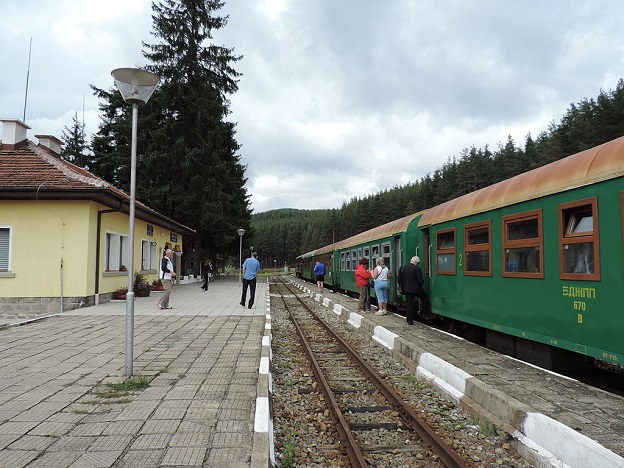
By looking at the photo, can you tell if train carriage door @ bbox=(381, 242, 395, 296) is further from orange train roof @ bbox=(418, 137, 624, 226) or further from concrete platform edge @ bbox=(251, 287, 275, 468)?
concrete platform edge @ bbox=(251, 287, 275, 468)

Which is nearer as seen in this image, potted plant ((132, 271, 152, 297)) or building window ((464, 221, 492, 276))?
building window ((464, 221, 492, 276))

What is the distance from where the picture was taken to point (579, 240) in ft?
16.8

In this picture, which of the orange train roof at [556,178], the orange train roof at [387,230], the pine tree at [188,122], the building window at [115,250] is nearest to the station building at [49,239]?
the building window at [115,250]

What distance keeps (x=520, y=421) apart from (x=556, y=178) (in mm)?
3139

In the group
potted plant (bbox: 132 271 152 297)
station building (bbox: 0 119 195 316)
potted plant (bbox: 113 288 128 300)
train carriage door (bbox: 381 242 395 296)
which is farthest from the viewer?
potted plant (bbox: 132 271 152 297)

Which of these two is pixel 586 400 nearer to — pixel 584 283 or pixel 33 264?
pixel 584 283

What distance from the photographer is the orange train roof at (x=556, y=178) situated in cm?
480

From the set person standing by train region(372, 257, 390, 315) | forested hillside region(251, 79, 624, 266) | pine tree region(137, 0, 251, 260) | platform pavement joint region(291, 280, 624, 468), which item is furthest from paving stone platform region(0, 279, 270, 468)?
forested hillside region(251, 79, 624, 266)

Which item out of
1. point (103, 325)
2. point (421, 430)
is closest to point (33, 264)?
point (103, 325)

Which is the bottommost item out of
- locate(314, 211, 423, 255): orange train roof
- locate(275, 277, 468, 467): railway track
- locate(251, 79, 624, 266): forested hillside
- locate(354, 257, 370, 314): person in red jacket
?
locate(275, 277, 468, 467): railway track

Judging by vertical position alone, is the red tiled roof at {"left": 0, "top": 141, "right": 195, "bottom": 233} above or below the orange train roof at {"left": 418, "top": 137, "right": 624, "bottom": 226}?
above

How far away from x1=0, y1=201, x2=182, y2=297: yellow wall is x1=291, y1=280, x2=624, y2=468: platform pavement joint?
405 inches

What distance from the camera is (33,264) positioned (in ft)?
42.1

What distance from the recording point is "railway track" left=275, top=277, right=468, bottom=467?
153 inches
